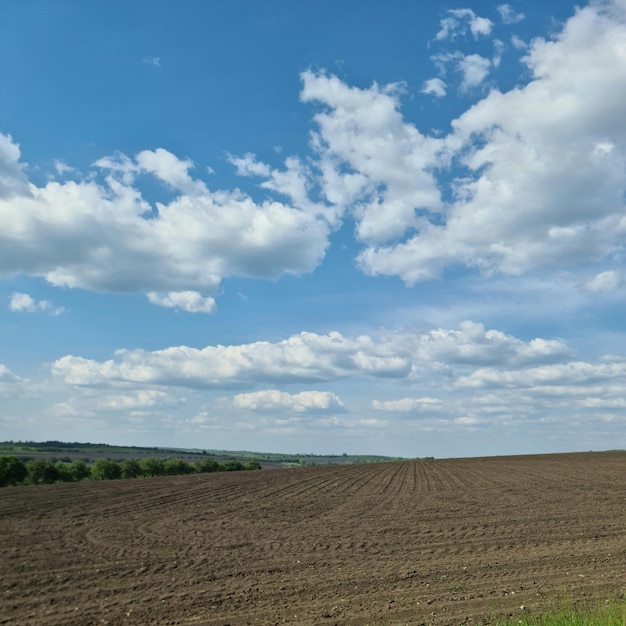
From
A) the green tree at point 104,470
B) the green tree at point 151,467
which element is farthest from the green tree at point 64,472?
the green tree at point 151,467

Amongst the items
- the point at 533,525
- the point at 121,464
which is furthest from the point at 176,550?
the point at 121,464

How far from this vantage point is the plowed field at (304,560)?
13.7 m

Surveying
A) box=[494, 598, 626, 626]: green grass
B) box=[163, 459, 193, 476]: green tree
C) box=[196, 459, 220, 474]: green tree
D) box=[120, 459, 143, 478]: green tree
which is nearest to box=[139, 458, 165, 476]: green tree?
box=[120, 459, 143, 478]: green tree

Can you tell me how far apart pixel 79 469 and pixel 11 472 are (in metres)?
12.7

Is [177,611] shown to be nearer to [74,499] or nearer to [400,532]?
[400,532]

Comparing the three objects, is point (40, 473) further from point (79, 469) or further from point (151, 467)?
point (151, 467)

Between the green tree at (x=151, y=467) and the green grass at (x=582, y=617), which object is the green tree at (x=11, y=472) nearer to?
the green tree at (x=151, y=467)

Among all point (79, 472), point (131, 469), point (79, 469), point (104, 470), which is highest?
point (79, 469)

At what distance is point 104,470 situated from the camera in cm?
8381

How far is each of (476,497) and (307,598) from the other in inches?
1055

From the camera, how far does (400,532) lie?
80.8 feet

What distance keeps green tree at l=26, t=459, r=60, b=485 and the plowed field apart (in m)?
44.5

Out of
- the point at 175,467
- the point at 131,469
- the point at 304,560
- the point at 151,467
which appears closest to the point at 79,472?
the point at 131,469

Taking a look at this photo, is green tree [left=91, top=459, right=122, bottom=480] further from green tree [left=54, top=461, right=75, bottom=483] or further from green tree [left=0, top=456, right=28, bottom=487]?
green tree [left=0, top=456, right=28, bottom=487]
